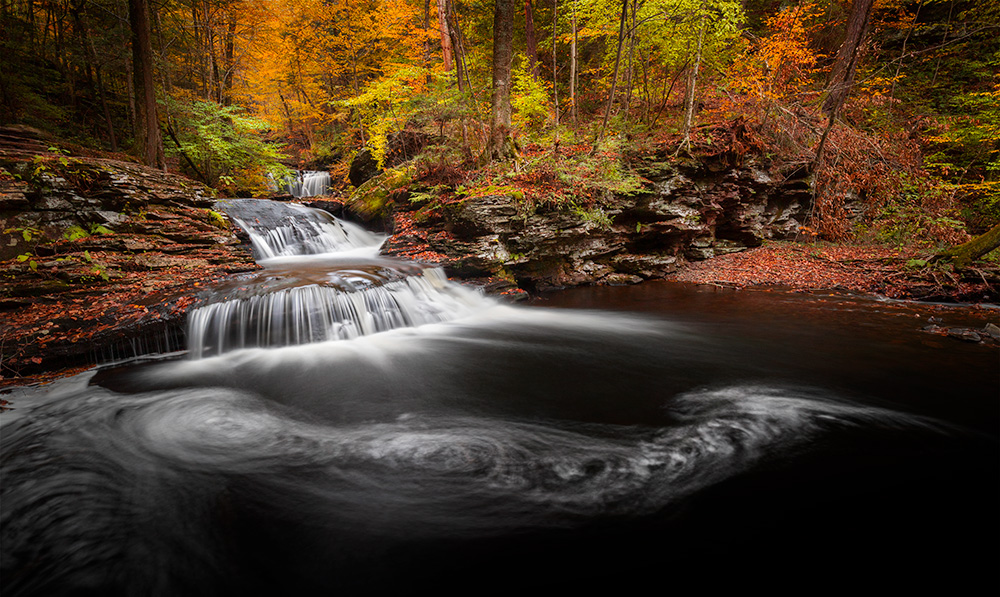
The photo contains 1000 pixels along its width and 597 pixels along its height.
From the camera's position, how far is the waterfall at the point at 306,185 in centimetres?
1659

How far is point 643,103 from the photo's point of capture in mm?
12570

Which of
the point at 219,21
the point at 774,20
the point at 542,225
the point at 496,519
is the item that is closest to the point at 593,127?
the point at 542,225

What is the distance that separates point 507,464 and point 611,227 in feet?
26.3

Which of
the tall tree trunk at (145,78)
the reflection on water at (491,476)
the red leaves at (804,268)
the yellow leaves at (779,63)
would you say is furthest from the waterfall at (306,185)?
the yellow leaves at (779,63)

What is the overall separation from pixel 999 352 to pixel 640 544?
604cm

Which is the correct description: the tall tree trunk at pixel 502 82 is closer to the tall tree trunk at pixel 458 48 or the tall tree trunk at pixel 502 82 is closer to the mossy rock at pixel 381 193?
the tall tree trunk at pixel 458 48

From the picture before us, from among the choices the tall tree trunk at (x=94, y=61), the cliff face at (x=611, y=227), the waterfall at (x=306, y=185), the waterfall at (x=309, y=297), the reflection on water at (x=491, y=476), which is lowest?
the reflection on water at (x=491, y=476)

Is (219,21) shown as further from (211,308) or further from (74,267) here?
(211,308)

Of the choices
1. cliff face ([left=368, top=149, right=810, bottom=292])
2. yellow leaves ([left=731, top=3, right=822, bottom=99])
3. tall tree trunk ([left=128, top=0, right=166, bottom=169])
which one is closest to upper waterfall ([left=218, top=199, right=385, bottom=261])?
cliff face ([left=368, top=149, right=810, bottom=292])

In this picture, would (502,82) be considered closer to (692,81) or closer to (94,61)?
Answer: (692,81)

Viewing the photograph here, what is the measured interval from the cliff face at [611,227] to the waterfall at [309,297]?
105 centimetres

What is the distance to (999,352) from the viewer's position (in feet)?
15.3

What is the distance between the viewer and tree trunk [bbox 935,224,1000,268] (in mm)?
6559

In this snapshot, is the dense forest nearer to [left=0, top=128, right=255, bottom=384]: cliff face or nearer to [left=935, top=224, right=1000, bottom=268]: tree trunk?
[left=935, top=224, right=1000, bottom=268]: tree trunk
